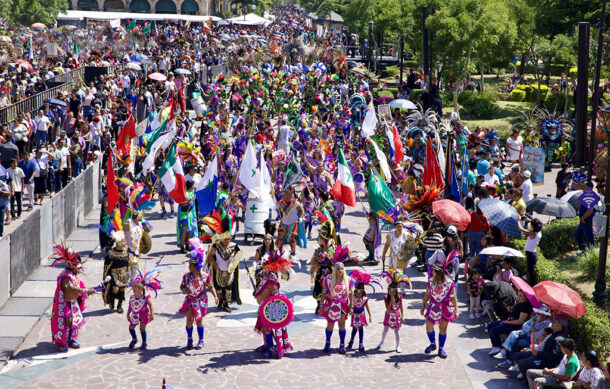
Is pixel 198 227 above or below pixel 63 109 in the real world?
below

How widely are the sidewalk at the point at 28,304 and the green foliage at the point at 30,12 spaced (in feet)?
186

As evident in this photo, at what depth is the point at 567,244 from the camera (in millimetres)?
15688

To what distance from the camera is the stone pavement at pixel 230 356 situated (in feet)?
34.1

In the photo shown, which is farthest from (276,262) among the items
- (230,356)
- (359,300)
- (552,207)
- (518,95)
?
(518,95)

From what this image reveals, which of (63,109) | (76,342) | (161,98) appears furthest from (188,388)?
(161,98)

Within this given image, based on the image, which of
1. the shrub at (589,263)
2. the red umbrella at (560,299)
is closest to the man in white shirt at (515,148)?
the shrub at (589,263)

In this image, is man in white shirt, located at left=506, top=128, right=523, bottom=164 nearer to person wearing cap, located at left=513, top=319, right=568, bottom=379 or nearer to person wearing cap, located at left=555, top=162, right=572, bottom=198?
person wearing cap, located at left=555, top=162, right=572, bottom=198

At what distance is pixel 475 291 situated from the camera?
500 inches

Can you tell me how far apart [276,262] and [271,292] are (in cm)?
43

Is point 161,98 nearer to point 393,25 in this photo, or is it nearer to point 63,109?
point 63,109

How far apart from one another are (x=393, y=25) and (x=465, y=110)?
52.6 ft

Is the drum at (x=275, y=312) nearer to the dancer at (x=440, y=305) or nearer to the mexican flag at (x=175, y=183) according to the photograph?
the dancer at (x=440, y=305)

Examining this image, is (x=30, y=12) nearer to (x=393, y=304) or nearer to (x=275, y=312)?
(x=275, y=312)

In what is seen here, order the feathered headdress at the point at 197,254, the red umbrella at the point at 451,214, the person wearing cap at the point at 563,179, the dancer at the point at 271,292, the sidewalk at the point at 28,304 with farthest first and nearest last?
the person wearing cap at the point at 563,179 → the red umbrella at the point at 451,214 → the sidewalk at the point at 28,304 → the feathered headdress at the point at 197,254 → the dancer at the point at 271,292
